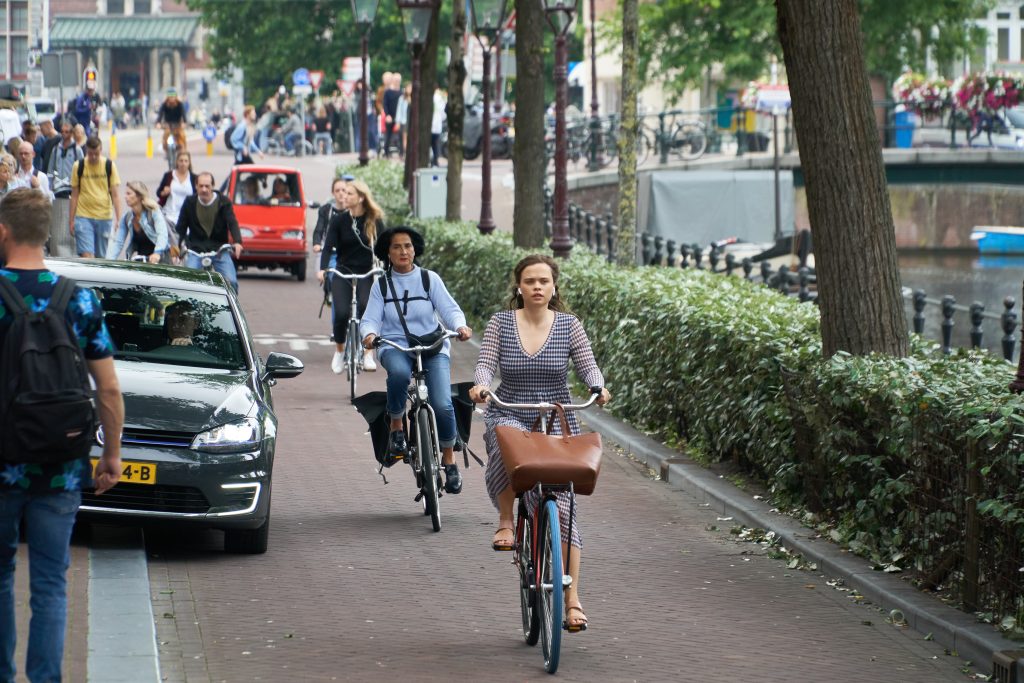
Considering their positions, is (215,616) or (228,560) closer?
(215,616)

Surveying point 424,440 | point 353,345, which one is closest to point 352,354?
point 353,345

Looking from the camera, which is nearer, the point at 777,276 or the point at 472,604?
the point at 472,604

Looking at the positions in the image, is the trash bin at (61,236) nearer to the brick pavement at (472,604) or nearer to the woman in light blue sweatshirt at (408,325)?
the brick pavement at (472,604)

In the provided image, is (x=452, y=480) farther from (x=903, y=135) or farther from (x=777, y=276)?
(x=903, y=135)

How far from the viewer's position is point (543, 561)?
689cm

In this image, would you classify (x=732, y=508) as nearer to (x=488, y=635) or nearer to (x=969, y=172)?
(x=488, y=635)

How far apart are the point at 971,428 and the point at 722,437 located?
13.6 ft

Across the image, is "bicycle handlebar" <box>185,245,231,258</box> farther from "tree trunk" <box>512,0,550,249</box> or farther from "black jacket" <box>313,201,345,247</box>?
"tree trunk" <box>512,0,550,249</box>

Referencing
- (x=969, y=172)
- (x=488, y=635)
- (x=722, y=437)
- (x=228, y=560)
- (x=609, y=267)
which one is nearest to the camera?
(x=488, y=635)

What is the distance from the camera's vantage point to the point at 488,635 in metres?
7.49

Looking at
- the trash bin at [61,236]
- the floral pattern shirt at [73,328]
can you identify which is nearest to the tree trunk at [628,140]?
the trash bin at [61,236]

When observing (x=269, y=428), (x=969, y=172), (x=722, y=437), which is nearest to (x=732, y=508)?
(x=722, y=437)

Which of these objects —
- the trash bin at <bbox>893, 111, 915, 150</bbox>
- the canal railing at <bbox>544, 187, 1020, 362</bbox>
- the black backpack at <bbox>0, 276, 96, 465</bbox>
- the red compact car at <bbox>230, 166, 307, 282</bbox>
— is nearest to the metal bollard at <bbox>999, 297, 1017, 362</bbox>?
the canal railing at <bbox>544, 187, 1020, 362</bbox>

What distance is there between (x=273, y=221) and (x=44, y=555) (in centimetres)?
2234
